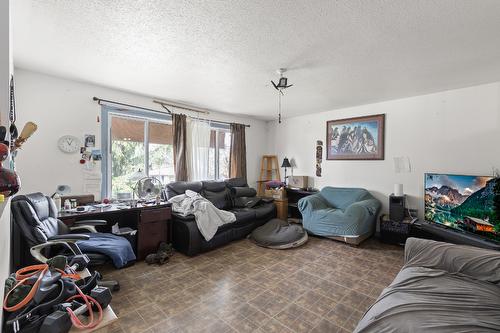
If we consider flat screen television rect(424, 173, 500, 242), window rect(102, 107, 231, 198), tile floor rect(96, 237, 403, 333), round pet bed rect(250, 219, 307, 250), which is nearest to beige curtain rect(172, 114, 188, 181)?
window rect(102, 107, 231, 198)

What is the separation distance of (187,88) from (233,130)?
5.99ft

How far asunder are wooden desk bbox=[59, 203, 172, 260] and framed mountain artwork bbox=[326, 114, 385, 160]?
3.34 m

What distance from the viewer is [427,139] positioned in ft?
11.6

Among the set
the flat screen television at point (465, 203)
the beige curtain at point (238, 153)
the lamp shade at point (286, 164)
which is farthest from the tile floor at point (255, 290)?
the lamp shade at point (286, 164)

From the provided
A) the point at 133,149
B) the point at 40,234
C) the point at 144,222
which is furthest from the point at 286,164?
the point at 40,234

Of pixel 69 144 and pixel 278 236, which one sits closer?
pixel 69 144

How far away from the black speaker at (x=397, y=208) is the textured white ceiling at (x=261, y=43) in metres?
1.64

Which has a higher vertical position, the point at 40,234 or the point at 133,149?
the point at 133,149

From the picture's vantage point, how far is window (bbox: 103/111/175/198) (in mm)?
3447

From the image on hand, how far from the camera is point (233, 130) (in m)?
5.00

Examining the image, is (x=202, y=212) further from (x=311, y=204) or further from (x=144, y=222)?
(x=311, y=204)

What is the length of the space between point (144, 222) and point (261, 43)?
8.48 ft

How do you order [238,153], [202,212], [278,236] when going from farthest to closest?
[238,153] < [278,236] < [202,212]

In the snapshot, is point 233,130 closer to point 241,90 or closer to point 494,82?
point 241,90
